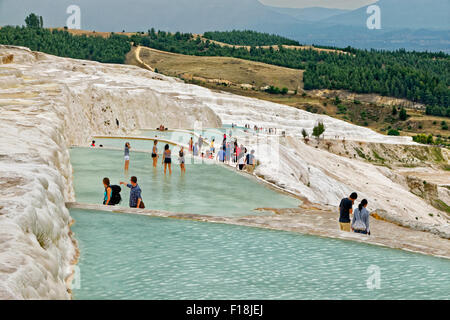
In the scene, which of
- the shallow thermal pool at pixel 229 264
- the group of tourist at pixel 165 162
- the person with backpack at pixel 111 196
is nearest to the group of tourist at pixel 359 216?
the shallow thermal pool at pixel 229 264

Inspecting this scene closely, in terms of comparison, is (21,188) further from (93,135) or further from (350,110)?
(350,110)

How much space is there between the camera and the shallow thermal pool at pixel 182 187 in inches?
803

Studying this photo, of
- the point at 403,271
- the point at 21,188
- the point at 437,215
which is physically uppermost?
the point at 21,188

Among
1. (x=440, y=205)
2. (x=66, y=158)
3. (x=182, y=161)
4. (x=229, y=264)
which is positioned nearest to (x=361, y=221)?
(x=229, y=264)

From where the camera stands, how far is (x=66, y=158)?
22297 mm

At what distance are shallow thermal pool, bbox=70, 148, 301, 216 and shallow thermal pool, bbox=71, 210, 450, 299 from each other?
4.79 m

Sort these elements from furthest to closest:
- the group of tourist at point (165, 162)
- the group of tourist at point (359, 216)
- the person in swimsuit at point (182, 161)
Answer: the person in swimsuit at point (182, 161), the group of tourist at point (165, 162), the group of tourist at point (359, 216)

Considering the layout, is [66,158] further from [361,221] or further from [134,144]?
[134,144]

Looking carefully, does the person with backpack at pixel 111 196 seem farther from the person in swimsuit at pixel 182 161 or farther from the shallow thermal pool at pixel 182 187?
the person in swimsuit at pixel 182 161

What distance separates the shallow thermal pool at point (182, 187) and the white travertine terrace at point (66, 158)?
5.14 ft

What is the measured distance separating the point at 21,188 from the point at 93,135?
1219 inches
